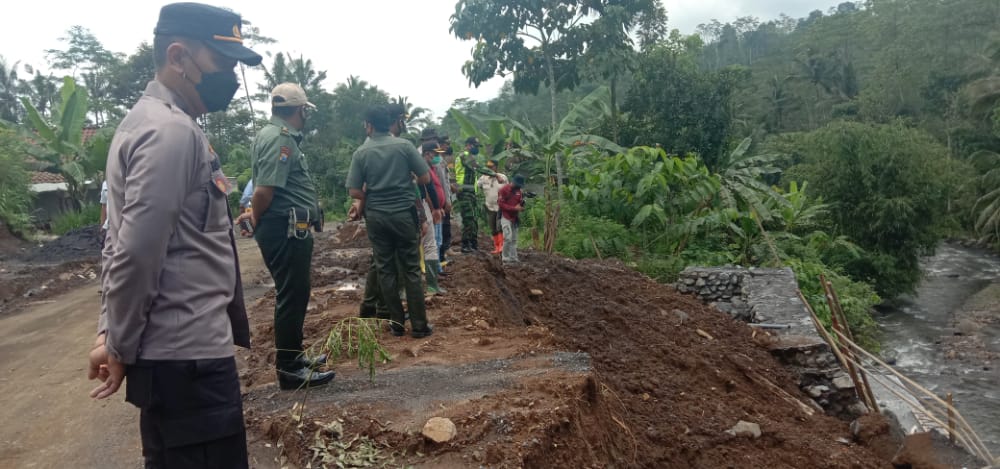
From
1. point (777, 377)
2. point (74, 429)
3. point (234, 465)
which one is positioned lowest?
point (777, 377)

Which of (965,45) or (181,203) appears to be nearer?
(181,203)

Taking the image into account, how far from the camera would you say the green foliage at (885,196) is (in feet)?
58.9

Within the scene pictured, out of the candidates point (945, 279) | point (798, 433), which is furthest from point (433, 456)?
point (945, 279)

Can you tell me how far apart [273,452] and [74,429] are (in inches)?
63.6

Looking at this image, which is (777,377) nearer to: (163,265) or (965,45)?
(163,265)

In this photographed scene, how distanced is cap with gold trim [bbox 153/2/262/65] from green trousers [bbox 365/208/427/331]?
9.33 ft

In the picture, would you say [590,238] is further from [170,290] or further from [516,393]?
[170,290]

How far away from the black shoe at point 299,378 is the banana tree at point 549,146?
27.8ft

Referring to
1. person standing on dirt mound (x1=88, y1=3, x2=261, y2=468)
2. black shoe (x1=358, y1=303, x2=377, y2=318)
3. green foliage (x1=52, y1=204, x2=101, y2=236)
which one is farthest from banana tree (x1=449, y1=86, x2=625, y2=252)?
green foliage (x1=52, y1=204, x2=101, y2=236)

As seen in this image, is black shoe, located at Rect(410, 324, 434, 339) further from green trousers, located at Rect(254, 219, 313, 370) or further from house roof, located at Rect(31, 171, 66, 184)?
house roof, located at Rect(31, 171, 66, 184)

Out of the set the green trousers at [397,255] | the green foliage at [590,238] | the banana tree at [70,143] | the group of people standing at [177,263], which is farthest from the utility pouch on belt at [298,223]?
the banana tree at [70,143]

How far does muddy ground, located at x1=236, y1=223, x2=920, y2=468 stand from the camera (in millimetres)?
3236

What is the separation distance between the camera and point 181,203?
175 centimetres

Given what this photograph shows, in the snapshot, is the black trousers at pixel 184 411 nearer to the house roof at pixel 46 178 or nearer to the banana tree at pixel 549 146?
the banana tree at pixel 549 146
